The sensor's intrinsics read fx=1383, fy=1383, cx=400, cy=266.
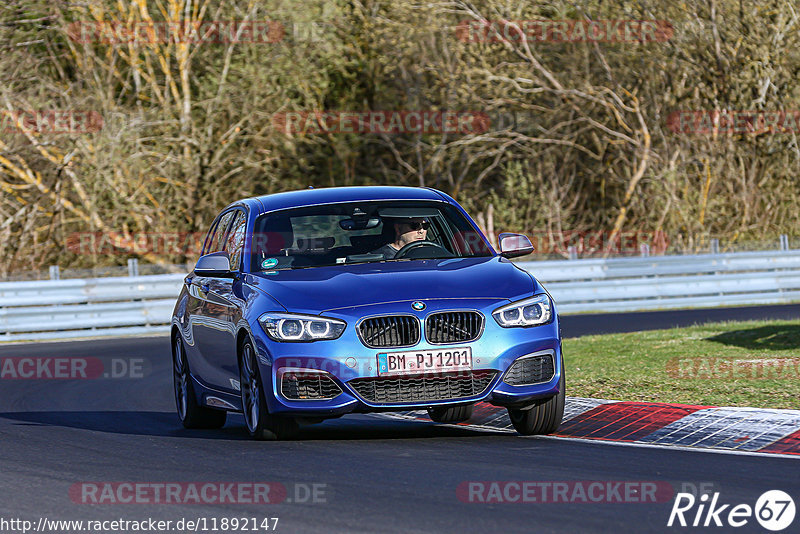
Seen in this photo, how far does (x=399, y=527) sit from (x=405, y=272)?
10.6 ft

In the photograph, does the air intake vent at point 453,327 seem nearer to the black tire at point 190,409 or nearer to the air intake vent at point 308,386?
the air intake vent at point 308,386

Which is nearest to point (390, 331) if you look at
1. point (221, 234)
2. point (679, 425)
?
point (679, 425)

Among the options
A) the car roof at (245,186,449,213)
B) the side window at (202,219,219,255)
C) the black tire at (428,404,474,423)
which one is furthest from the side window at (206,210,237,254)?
the black tire at (428,404,474,423)

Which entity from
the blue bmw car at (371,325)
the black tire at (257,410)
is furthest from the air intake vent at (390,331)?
the black tire at (257,410)

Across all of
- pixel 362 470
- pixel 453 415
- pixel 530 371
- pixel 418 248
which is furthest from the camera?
pixel 453 415

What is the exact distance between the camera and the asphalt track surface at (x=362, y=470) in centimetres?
617

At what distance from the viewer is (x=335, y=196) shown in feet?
33.5

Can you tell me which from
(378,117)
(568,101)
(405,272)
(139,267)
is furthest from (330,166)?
(405,272)

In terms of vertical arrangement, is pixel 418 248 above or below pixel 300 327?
above

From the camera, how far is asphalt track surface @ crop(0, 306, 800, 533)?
6.17 metres

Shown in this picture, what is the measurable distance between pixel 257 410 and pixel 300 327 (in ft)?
2.62

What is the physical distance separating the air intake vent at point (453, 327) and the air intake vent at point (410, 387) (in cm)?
22

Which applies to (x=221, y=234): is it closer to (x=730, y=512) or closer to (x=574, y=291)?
(x=730, y=512)

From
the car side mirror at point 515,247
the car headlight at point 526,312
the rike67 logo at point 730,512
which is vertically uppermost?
the car side mirror at point 515,247
